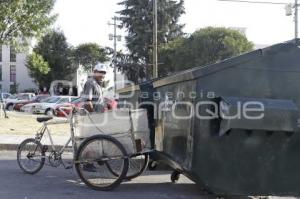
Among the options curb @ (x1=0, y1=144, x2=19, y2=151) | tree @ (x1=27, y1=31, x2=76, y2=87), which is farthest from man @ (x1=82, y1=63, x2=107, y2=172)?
tree @ (x1=27, y1=31, x2=76, y2=87)

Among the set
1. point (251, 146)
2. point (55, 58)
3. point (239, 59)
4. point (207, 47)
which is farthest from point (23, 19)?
point (55, 58)

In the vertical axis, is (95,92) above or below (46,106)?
above

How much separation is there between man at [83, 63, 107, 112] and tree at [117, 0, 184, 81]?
51.2 m

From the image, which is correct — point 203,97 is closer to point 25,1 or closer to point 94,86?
point 94,86

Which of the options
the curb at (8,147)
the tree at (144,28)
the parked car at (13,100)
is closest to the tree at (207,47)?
the tree at (144,28)

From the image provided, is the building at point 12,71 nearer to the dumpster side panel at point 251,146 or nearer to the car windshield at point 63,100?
the car windshield at point 63,100

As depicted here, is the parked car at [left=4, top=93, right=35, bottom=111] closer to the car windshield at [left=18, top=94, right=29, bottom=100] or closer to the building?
the car windshield at [left=18, top=94, right=29, bottom=100]

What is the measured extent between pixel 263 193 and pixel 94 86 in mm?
3518

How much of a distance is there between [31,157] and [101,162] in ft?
5.97

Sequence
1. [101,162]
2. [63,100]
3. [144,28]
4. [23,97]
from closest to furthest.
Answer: [101,162]
[63,100]
[23,97]
[144,28]

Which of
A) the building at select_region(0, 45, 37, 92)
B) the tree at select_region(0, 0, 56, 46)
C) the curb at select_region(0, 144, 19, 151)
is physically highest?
the building at select_region(0, 45, 37, 92)

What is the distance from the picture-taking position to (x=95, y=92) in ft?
31.1

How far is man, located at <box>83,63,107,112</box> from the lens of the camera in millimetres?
9352

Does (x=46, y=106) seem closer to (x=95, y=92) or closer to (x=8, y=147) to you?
(x=8, y=147)
